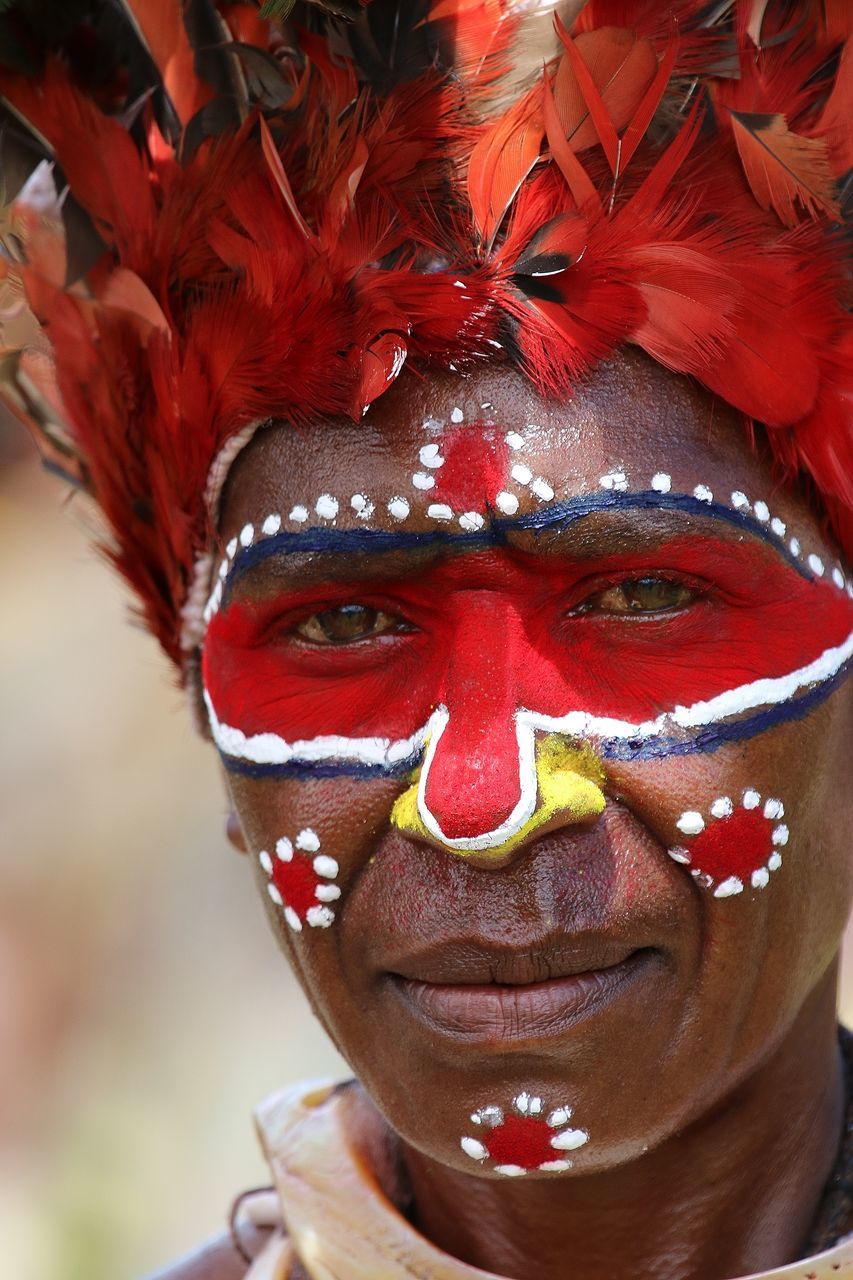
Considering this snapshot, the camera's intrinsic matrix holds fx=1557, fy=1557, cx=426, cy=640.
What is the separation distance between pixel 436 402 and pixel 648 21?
63cm

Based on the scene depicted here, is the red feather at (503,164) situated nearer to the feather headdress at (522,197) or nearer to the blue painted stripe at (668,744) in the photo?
the feather headdress at (522,197)

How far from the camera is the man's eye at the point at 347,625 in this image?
2.44 meters

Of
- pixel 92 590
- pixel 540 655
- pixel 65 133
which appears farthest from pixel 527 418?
pixel 92 590

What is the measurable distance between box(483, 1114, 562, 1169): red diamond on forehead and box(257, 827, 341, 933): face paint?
419 mm

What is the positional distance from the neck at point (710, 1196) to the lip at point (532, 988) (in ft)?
1.32

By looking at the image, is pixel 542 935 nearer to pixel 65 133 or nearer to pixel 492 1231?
pixel 492 1231

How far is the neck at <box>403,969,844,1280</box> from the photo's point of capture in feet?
8.38

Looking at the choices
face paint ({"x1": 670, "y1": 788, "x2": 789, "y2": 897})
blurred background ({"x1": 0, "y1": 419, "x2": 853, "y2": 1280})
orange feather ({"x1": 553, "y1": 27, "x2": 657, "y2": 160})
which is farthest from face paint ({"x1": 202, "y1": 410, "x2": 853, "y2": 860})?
blurred background ({"x1": 0, "y1": 419, "x2": 853, "y2": 1280})

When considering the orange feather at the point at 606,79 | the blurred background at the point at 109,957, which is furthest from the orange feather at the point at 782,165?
the blurred background at the point at 109,957

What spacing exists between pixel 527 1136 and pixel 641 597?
0.82m

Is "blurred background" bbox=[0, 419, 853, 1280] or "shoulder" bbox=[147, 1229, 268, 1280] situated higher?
"shoulder" bbox=[147, 1229, 268, 1280]

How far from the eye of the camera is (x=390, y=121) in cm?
230

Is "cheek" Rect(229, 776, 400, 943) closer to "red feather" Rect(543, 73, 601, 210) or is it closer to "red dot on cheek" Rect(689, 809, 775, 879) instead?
"red dot on cheek" Rect(689, 809, 775, 879)

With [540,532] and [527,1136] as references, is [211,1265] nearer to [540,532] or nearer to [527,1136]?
[527,1136]
